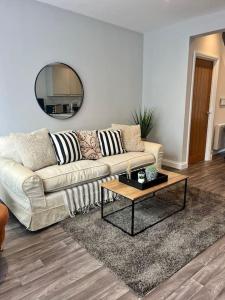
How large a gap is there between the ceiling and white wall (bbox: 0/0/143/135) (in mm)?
192

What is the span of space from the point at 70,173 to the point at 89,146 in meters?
0.71

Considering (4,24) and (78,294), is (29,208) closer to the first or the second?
(78,294)

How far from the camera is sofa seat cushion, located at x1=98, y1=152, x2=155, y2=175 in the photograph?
301 centimetres

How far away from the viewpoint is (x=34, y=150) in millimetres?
2643

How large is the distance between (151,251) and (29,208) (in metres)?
1.22

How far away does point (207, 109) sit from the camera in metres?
4.63

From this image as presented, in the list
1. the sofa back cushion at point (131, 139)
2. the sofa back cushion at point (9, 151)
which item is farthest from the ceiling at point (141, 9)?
the sofa back cushion at point (9, 151)

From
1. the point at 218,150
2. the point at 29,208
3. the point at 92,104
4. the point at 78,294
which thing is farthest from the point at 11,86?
the point at 218,150

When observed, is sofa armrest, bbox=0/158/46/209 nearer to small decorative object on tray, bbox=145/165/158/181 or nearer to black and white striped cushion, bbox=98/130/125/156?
small decorative object on tray, bbox=145/165/158/181

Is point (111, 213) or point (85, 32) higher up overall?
point (85, 32)

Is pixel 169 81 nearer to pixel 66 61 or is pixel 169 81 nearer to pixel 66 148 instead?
pixel 66 61

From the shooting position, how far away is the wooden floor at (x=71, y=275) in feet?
5.12

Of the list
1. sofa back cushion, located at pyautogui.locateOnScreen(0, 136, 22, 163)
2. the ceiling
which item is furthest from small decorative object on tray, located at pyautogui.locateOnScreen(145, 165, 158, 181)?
the ceiling

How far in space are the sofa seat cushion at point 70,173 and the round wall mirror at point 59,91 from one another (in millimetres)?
1012
